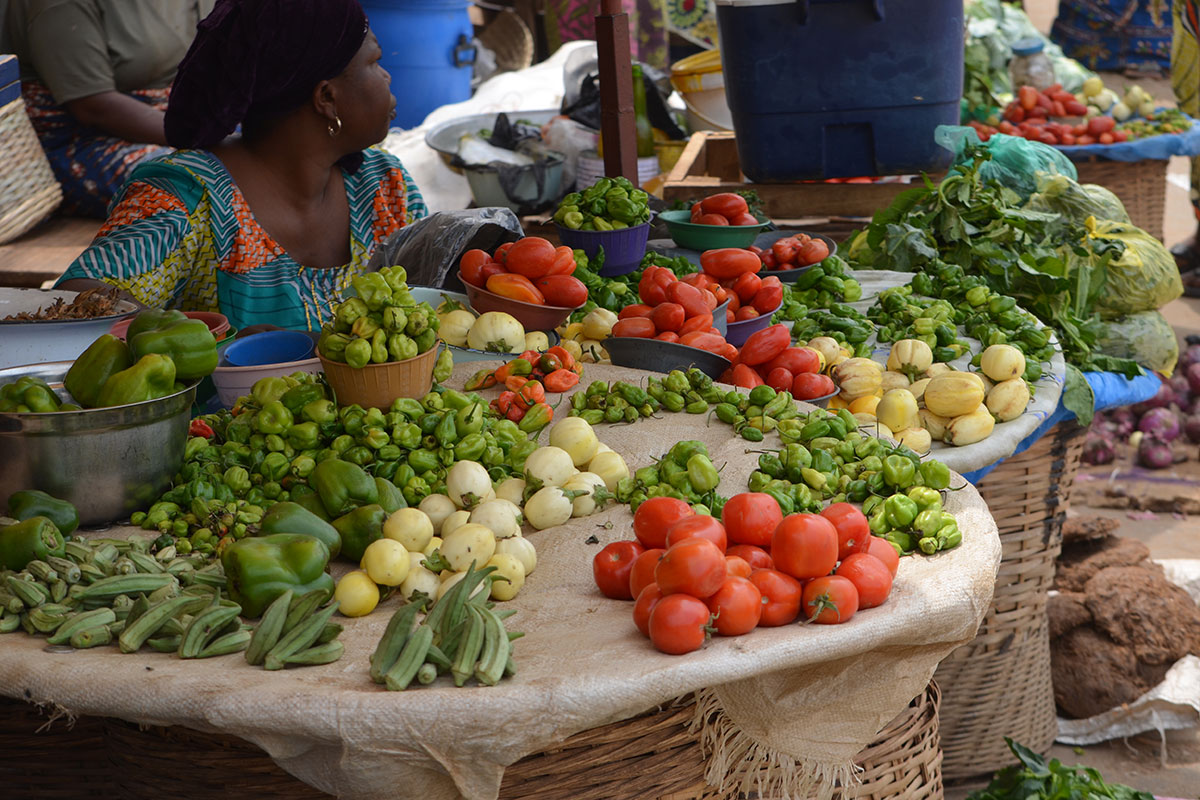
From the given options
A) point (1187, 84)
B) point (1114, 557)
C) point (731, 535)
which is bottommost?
point (1114, 557)

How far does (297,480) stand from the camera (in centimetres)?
198

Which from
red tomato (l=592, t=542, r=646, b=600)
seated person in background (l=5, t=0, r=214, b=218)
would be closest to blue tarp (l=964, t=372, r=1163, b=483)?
red tomato (l=592, t=542, r=646, b=600)

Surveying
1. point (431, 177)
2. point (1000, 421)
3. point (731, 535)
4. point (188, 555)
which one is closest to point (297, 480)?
point (188, 555)

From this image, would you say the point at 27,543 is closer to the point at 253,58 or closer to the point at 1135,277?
the point at 253,58

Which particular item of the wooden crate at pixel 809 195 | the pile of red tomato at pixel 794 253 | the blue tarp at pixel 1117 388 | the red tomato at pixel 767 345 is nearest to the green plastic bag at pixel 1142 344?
the blue tarp at pixel 1117 388

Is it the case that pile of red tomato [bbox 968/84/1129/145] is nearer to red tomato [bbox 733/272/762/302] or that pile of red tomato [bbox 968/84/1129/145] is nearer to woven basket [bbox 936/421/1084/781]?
woven basket [bbox 936/421/1084/781]

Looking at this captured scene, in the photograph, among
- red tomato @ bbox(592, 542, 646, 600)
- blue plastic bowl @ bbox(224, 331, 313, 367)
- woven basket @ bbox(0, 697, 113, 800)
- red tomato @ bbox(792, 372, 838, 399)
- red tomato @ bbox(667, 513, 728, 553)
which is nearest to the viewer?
red tomato @ bbox(667, 513, 728, 553)

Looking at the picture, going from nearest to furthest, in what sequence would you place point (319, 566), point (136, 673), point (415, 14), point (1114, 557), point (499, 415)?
1. point (136, 673)
2. point (319, 566)
3. point (499, 415)
4. point (1114, 557)
5. point (415, 14)

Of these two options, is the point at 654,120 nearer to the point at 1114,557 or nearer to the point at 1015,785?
the point at 1114,557

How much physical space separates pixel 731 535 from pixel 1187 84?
6.75 metres

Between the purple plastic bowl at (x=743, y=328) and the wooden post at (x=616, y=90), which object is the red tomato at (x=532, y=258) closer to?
the purple plastic bowl at (x=743, y=328)

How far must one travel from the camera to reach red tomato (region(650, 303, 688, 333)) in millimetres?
2648

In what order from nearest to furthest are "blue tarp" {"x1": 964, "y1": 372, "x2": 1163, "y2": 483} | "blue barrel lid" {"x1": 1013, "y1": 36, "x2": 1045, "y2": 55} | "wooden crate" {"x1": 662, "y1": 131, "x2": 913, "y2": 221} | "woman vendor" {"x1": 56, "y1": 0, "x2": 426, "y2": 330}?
"woman vendor" {"x1": 56, "y1": 0, "x2": 426, "y2": 330} < "blue tarp" {"x1": 964, "y1": 372, "x2": 1163, "y2": 483} < "wooden crate" {"x1": 662, "y1": 131, "x2": 913, "y2": 221} < "blue barrel lid" {"x1": 1013, "y1": 36, "x2": 1045, "y2": 55}

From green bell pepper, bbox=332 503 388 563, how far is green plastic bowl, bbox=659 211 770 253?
1877 mm
